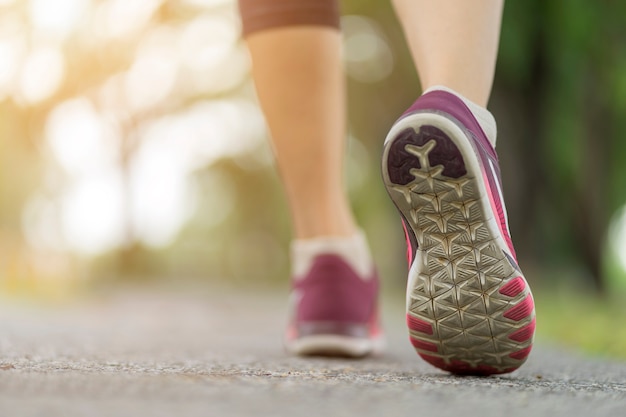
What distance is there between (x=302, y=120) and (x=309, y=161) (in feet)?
0.31

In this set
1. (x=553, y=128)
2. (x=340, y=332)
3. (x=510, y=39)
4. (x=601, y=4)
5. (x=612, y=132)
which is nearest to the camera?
(x=340, y=332)

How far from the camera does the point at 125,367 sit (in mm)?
1181

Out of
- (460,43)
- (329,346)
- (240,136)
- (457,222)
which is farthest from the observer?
(240,136)

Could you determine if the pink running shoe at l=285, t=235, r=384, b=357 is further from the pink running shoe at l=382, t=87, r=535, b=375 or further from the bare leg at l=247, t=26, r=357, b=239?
the pink running shoe at l=382, t=87, r=535, b=375

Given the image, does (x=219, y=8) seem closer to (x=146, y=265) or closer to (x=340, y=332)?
(x=146, y=265)

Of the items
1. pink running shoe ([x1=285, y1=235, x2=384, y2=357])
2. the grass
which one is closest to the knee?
pink running shoe ([x1=285, y1=235, x2=384, y2=357])

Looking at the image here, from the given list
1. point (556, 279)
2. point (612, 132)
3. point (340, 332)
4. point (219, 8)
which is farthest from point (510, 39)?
point (219, 8)

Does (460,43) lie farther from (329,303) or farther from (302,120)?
(329,303)

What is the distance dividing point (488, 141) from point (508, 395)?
0.40m

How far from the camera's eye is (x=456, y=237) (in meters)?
1.15

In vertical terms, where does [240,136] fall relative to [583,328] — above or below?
above

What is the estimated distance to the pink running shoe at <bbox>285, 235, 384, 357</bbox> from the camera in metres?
1.80

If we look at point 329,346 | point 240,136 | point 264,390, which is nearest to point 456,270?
point 264,390

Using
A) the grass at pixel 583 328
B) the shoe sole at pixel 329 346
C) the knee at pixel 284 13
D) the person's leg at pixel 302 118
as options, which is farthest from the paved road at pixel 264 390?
the grass at pixel 583 328
